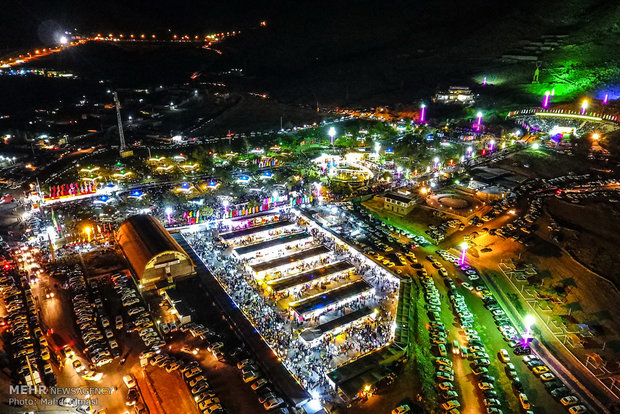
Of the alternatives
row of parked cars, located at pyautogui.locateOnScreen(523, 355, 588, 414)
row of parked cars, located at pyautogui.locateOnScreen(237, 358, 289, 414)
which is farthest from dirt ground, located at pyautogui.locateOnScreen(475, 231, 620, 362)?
row of parked cars, located at pyautogui.locateOnScreen(237, 358, 289, 414)

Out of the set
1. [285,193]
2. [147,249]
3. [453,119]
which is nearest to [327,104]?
[453,119]

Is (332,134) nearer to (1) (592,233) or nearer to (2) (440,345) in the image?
(1) (592,233)

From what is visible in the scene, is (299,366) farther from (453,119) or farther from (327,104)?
(327,104)

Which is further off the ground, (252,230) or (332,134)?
(332,134)

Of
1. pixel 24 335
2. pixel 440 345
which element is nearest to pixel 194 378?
pixel 24 335

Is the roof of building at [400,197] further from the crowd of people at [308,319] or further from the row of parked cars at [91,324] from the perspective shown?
the row of parked cars at [91,324]

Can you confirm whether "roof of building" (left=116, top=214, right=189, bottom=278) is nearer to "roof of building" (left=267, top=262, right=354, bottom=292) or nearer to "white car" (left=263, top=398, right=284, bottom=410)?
"roof of building" (left=267, top=262, right=354, bottom=292)

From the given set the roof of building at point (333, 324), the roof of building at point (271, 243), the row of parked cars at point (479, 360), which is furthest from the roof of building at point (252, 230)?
the row of parked cars at point (479, 360)
